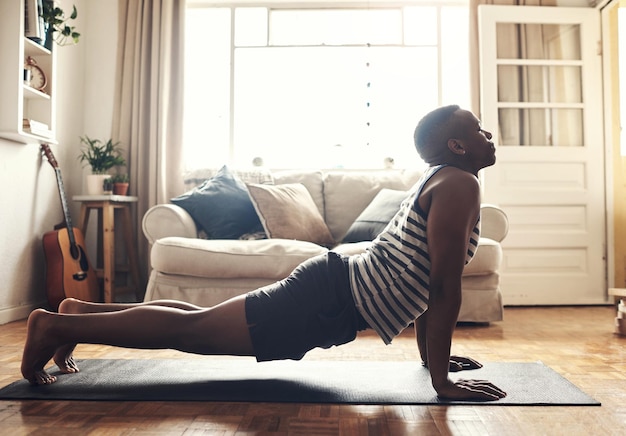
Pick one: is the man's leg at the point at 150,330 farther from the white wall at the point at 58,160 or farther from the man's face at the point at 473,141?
the white wall at the point at 58,160

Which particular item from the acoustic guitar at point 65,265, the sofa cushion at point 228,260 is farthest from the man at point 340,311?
the acoustic guitar at point 65,265

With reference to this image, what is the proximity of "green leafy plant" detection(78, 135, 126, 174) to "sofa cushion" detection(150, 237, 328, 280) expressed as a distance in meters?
1.23

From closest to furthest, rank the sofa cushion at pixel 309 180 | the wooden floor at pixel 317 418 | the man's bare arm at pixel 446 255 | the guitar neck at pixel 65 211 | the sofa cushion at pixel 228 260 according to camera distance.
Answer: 1. the wooden floor at pixel 317 418
2. the man's bare arm at pixel 446 255
3. the sofa cushion at pixel 228 260
4. the guitar neck at pixel 65 211
5. the sofa cushion at pixel 309 180

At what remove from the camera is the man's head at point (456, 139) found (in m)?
1.52

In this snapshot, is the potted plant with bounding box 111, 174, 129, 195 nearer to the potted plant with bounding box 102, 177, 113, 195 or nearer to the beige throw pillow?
the potted plant with bounding box 102, 177, 113, 195

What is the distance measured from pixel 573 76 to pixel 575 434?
331 cm

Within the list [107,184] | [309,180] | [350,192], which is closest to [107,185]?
[107,184]

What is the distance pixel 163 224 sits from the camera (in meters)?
2.96

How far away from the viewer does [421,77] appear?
4297mm

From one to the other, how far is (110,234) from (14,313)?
27.9 inches

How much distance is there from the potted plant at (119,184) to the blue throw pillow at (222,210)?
0.71 meters

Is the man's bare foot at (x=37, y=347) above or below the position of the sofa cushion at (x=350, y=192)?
below

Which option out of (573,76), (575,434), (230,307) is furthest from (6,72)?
(573,76)

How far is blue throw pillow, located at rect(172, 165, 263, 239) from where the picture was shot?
311 centimetres
